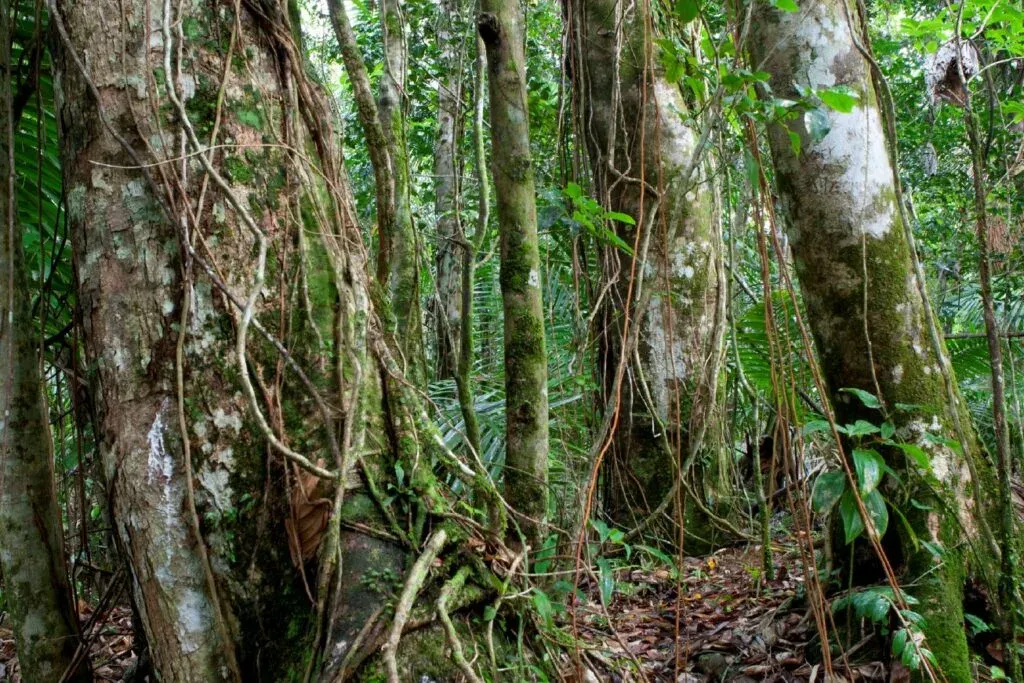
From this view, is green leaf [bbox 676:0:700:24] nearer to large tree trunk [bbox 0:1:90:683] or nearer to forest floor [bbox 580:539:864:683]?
forest floor [bbox 580:539:864:683]

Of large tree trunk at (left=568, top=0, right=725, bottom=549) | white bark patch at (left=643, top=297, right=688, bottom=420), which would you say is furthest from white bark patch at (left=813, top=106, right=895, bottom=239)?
white bark patch at (left=643, top=297, right=688, bottom=420)

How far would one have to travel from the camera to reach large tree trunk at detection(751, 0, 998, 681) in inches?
90.2

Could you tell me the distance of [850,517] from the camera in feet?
6.57

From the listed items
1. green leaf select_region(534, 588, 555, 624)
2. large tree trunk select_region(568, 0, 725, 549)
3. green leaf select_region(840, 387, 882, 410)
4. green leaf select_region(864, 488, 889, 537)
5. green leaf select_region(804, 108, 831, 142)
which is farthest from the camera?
large tree trunk select_region(568, 0, 725, 549)

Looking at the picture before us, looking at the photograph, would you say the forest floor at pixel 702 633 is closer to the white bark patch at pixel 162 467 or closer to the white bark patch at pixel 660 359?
the white bark patch at pixel 162 467

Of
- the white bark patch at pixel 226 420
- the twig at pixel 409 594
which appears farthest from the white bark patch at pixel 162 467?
the twig at pixel 409 594

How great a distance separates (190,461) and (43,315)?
0.82 meters

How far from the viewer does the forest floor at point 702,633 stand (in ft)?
7.27

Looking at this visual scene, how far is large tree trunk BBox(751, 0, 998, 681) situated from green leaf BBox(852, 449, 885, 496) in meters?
0.29

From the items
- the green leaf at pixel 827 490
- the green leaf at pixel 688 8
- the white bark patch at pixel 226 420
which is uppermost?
the green leaf at pixel 688 8

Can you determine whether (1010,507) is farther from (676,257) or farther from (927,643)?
(676,257)

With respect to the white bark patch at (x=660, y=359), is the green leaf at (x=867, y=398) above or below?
below

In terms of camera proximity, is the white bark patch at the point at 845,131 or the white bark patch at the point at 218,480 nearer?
the white bark patch at the point at 218,480

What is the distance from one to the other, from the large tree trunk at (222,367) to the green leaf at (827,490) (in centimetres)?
96
